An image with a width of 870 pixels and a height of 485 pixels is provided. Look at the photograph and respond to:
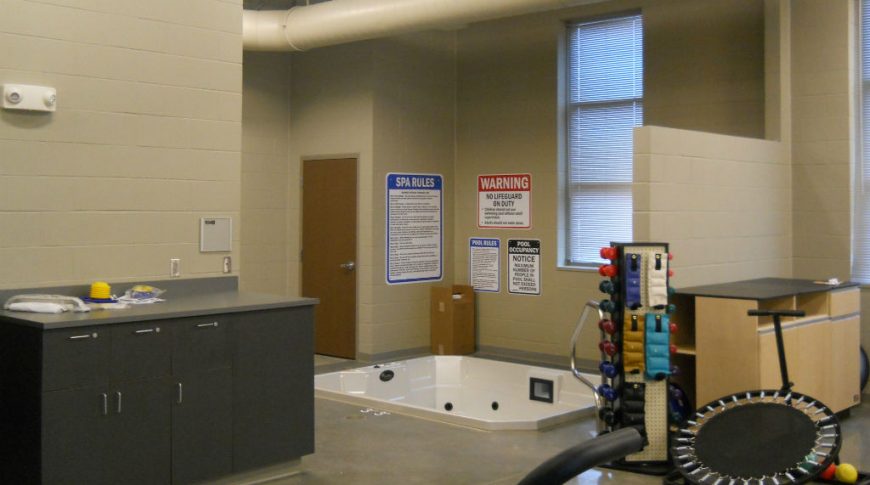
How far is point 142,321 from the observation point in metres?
4.11

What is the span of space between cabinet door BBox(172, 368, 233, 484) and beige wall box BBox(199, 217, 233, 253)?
3.05 ft

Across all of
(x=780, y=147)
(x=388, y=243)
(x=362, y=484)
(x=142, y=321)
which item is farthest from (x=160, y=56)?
(x=780, y=147)

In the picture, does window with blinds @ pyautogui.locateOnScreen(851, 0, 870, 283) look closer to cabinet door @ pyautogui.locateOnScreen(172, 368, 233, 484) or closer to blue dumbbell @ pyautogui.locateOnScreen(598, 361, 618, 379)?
blue dumbbell @ pyautogui.locateOnScreen(598, 361, 618, 379)

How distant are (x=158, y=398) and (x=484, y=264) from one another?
5.30 metres

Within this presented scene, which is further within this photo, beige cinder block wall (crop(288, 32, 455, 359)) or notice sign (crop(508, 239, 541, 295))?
notice sign (crop(508, 239, 541, 295))

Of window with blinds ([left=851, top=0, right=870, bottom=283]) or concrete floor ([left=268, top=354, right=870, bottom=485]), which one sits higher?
window with blinds ([left=851, top=0, right=870, bottom=283])

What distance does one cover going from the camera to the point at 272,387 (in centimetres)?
465

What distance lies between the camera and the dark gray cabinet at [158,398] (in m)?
3.84

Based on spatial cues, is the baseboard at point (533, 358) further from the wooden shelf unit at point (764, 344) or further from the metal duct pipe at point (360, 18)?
the metal duct pipe at point (360, 18)

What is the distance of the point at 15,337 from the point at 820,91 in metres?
5.78

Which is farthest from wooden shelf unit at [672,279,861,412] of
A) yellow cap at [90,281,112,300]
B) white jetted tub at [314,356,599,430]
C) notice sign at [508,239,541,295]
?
yellow cap at [90,281,112,300]

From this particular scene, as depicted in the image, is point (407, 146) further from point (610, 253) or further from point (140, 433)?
point (140, 433)

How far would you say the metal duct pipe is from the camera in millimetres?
6820

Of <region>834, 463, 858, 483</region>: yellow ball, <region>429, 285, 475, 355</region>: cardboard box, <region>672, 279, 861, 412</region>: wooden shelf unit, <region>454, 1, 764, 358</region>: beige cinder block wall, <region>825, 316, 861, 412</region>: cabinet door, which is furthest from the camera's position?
<region>429, 285, 475, 355</region>: cardboard box
